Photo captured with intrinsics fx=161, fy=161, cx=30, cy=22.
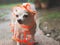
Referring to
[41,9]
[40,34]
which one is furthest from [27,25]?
[41,9]

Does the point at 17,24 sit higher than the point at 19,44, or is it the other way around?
the point at 17,24

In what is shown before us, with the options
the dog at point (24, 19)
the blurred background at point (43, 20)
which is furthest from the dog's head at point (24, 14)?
the blurred background at point (43, 20)

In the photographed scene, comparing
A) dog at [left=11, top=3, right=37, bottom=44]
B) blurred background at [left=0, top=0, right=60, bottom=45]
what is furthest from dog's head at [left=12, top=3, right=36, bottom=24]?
blurred background at [left=0, top=0, right=60, bottom=45]

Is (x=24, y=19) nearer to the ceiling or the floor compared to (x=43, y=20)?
nearer to the ceiling

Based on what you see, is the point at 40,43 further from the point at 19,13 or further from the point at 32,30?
the point at 19,13

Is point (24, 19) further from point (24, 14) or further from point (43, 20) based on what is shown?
point (43, 20)

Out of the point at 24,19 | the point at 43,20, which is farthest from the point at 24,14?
the point at 43,20

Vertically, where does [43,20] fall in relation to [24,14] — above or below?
below

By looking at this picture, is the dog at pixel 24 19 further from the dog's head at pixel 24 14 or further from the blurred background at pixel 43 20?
the blurred background at pixel 43 20

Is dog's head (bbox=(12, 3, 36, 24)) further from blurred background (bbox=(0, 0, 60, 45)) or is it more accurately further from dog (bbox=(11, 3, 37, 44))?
blurred background (bbox=(0, 0, 60, 45))

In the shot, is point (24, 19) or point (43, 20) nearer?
point (24, 19)

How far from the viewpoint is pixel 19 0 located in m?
4.39

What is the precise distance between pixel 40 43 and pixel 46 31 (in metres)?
0.42

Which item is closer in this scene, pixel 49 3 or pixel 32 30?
pixel 32 30
